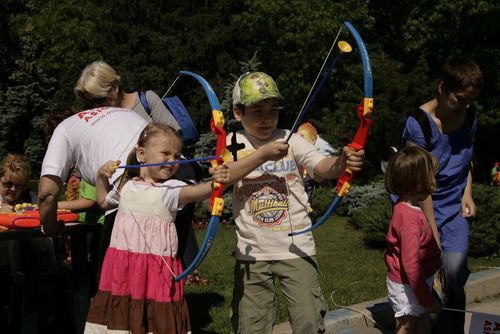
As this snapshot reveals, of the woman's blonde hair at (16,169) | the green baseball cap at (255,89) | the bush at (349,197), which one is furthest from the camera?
the bush at (349,197)

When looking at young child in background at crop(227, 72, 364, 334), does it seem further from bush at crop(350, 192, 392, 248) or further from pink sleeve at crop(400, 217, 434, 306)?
bush at crop(350, 192, 392, 248)

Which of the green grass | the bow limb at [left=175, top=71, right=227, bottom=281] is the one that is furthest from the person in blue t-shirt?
the green grass

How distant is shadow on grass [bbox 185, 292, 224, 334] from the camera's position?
20.0 feet

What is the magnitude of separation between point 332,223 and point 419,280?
10655 mm

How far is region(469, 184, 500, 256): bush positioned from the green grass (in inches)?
6.4

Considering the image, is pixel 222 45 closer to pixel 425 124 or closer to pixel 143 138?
pixel 425 124

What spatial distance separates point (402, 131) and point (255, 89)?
1.17 m

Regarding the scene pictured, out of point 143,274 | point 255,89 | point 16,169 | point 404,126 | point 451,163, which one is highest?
point 255,89

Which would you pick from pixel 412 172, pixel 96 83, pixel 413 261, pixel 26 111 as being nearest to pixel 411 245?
pixel 413 261

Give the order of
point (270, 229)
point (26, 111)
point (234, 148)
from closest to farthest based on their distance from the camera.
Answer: point (234, 148), point (270, 229), point (26, 111)

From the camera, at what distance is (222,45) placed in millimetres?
33812

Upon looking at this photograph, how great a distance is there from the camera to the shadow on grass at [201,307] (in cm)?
608

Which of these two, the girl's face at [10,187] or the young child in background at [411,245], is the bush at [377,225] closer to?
the girl's face at [10,187]

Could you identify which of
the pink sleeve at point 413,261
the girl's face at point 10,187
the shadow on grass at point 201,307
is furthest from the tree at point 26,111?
the pink sleeve at point 413,261
